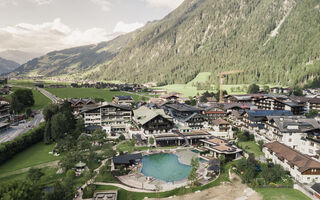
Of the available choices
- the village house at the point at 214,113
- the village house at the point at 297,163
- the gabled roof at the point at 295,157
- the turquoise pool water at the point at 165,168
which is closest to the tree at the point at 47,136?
the turquoise pool water at the point at 165,168

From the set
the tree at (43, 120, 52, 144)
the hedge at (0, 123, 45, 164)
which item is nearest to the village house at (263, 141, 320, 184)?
the tree at (43, 120, 52, 144)

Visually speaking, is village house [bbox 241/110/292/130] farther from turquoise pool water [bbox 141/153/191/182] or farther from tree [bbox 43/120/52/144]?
tree [bbox 43/120/52/144]

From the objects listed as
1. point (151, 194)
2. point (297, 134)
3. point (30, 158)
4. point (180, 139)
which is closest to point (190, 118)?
point (180, 139)

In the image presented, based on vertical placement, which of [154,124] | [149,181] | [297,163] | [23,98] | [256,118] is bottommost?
[149,181]

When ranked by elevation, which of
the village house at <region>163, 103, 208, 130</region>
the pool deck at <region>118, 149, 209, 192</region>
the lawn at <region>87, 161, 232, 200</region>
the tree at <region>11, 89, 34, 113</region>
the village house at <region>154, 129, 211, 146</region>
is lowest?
the pool deck at <region>118, 149, 209, 192</region>

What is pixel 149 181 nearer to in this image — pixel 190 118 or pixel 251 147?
pixel 251 147

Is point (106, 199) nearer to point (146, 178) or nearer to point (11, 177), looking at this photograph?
point (146, 178)

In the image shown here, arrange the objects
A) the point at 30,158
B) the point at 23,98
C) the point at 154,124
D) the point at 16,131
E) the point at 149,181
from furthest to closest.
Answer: the point at 23,98 → the point at 16,131 → the point at 154,124 → the point at 30,158 → the point at 149,181
